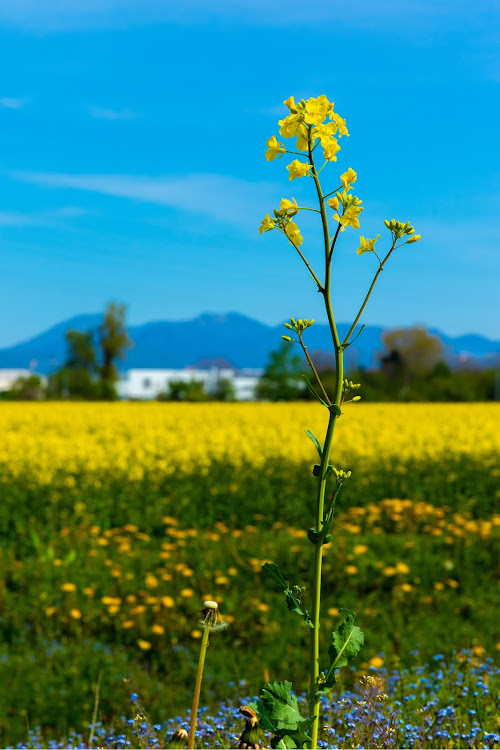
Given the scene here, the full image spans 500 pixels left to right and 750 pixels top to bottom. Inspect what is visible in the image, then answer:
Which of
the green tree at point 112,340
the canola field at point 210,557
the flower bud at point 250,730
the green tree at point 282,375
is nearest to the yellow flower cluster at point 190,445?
the canola field at point 210,557

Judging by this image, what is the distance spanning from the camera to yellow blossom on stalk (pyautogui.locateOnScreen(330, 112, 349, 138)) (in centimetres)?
149

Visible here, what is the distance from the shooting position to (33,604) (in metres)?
5.09

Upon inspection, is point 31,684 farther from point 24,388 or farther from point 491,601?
point 24,388

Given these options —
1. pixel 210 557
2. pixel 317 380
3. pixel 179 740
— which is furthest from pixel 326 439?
pixel 210 557

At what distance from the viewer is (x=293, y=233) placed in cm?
155

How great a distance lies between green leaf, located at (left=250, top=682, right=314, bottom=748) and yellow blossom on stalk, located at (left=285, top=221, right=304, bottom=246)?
950 mm

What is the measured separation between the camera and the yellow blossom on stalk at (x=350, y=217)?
151 centimetres

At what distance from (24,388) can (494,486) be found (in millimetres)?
46354

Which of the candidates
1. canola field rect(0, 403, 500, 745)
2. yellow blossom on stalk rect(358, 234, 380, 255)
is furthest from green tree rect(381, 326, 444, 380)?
yellow blossom on stalk rect(358, 234, 380, 255)

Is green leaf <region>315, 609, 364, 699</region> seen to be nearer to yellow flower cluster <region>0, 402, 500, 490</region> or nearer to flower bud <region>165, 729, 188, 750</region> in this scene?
flower bud <region>165, 729, 188, 750</region>

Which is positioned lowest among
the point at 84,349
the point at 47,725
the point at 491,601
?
the point at 47,725

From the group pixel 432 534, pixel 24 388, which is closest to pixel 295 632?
pixel 432 534

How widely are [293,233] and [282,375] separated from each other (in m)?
34.2

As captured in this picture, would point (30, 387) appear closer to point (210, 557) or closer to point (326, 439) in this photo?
point (210, 557)
